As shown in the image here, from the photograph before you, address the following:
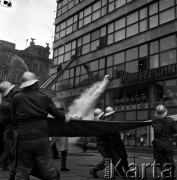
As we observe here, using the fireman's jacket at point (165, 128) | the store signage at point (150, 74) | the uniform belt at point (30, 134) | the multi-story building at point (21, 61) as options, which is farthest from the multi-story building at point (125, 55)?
the multi-story building at point (21, 61)

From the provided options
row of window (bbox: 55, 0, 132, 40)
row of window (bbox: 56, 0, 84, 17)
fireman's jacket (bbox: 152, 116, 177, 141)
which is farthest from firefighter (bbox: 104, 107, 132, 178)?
row of window (bbox: 56, 0, 84, 17)

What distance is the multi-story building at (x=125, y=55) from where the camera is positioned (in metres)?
22.9

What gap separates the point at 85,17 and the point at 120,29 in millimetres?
6551

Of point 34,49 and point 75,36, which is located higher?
point 34,49

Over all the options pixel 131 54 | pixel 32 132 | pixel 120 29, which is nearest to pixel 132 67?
pixel 131 54

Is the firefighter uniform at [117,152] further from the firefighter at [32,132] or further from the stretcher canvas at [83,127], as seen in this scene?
the firefighter at [32,132]

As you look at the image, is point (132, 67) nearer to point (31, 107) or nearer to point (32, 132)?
point (31, 107)

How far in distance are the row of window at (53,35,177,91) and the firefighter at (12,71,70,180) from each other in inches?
764

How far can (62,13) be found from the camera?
3653 cm

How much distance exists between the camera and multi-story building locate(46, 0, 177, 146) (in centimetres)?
2291

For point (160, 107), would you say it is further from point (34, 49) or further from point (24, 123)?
point (34, 49)

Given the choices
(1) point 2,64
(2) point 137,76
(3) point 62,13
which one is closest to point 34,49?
(1) point 2,64

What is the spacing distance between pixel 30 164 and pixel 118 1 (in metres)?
26.2

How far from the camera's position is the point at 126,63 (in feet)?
85.7
